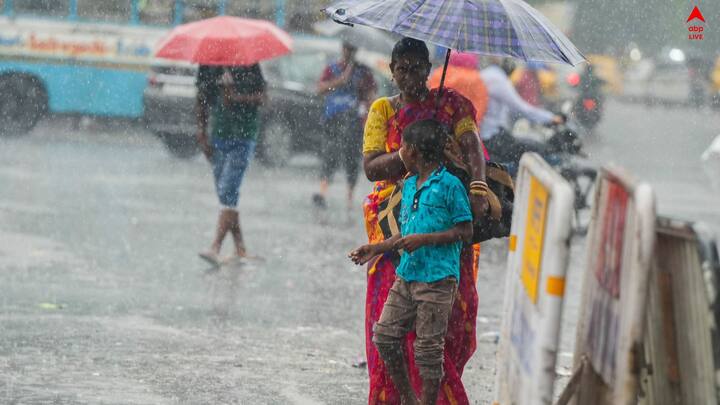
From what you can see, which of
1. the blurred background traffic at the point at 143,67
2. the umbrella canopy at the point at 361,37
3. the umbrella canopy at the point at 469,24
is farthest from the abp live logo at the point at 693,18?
the umbrella canopy at the point at 469,24

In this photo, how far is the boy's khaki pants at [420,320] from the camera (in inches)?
195

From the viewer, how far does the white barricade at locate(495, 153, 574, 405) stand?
3764 mm

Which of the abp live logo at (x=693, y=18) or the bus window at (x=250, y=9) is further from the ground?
the abp live logo at (x=693, y=18)

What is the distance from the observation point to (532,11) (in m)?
5.38

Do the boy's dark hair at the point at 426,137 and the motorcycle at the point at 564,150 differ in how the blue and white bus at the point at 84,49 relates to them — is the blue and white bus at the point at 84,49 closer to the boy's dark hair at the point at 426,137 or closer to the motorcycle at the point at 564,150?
the motorcycle at the point at 564,150

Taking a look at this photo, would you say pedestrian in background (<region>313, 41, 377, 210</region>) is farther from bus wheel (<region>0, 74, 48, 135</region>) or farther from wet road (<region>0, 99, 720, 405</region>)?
bus wheel (<region>0, 74, 48, 135</region>)

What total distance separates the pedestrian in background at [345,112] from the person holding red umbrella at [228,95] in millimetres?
3430

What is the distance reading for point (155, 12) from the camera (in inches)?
783

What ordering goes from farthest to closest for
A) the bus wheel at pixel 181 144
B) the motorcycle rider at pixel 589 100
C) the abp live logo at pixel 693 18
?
the motorcycle rider at pixel 589 100 < the abp live logo at pixel 693 18 < the bus wheel at pixel 181 144

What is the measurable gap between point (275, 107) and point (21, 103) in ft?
13.8

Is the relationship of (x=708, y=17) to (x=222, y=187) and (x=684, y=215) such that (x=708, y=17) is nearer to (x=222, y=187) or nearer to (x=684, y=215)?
(x=684, y=215)

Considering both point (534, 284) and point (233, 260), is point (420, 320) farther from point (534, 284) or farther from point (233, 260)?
point (233, 260)

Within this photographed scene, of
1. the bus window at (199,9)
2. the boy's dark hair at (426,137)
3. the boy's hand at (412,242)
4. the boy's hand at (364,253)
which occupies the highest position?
the bus window at (199,9)

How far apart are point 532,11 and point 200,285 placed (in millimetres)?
4240
